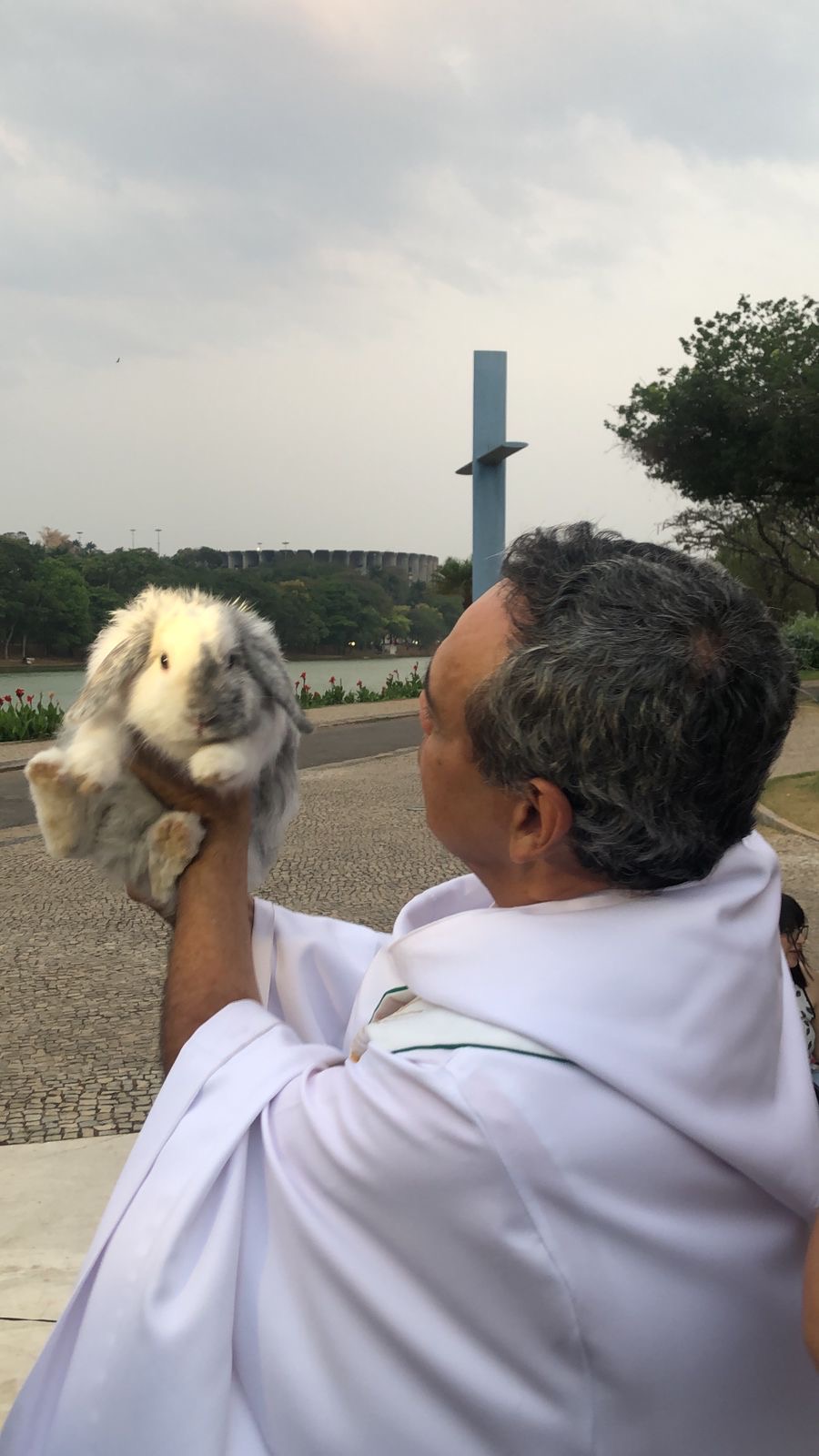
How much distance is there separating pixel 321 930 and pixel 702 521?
34270 mm

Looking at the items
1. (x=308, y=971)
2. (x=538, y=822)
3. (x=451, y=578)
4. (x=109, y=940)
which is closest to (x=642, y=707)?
(x=538, y=822)

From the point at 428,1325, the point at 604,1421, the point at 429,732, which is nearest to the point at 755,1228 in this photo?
the point at 604,1421

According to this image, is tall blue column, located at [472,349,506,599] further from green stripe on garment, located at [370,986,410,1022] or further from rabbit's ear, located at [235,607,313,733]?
green stripe on garment, located at [370,986,410,1022]

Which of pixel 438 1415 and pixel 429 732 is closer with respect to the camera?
pixel 438 1415

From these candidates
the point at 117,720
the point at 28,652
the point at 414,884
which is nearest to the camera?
the point at 117,720

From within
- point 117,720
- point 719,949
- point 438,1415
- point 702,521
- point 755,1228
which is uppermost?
point 702,521

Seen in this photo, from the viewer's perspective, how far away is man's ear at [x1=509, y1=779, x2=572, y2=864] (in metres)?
1.09

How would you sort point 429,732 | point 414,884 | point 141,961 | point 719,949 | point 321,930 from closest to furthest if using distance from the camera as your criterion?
point 719,949 < point 429,732 < point 321,930 < point 141,961 < point 414,884

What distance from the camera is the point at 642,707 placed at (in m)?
1.01

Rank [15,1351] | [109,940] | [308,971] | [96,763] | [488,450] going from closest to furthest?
[96,763] → [308,971] → [15,1351] → [109,940] → [488,450]

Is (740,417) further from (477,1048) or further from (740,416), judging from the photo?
(477,1048)

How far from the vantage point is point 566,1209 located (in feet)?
3.06

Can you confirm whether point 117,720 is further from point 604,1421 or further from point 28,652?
point 28,652

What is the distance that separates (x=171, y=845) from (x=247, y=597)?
543 millimetres
